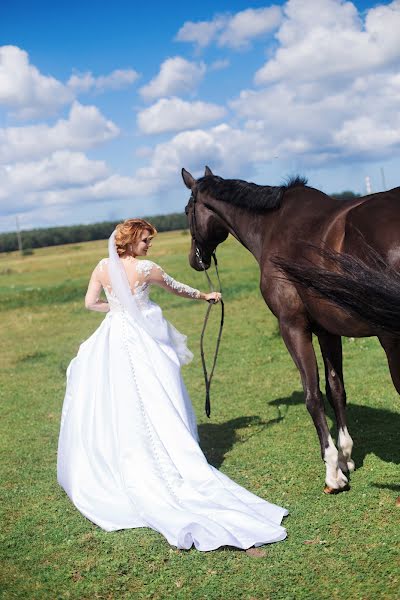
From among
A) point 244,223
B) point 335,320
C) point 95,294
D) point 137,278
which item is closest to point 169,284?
point 137,278

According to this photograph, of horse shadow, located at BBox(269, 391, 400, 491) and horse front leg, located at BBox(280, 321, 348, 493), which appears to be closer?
horse front leg, located at BBox(280, 321, 348, 493)

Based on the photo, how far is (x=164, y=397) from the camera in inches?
240

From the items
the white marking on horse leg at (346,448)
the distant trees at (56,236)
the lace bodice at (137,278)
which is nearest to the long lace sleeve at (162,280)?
the lace bodice at (137,278)

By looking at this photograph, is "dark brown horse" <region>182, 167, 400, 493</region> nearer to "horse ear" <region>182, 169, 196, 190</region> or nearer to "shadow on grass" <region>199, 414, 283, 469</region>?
"horse ear" <region>182, 169, 196, 190</region>

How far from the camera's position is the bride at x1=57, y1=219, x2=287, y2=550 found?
212 inches

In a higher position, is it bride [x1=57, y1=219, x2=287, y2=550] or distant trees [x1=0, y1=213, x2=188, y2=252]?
distant trees [x1=0, y1=213, x2=188, y2=252]

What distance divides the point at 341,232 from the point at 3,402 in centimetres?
735

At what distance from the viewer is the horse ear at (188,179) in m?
7.51

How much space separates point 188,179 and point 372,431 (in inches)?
138

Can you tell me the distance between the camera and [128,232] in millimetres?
6254

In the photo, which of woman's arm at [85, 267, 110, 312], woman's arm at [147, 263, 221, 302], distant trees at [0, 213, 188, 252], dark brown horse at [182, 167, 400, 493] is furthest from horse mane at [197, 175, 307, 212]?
distant trees at [0, 213, 188, 252]

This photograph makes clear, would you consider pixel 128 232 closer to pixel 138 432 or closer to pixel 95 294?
pixel 95 294

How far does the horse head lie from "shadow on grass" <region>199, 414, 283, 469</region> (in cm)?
203

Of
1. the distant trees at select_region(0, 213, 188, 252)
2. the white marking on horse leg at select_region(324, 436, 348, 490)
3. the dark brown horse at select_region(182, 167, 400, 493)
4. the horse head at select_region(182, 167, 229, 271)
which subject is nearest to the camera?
the dark brown horse at select_region(182, 167, 400, 493)
